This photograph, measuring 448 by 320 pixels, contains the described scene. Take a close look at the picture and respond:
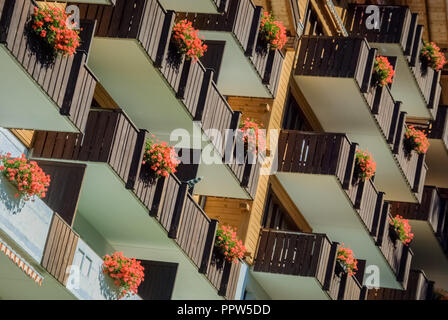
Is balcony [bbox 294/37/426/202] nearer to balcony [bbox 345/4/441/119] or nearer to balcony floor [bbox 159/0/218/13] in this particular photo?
balcony [bbox 345/4/441/119]

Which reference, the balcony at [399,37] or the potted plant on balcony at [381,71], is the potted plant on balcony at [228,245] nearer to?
the potted plant on balcony at [381,71]

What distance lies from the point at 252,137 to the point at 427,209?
1201 centimetres

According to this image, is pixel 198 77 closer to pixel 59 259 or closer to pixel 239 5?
pixel 239 5

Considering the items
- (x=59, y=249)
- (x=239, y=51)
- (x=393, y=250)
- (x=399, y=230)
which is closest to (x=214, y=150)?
(x=239, y=51)

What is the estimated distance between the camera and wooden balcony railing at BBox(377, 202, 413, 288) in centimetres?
2892

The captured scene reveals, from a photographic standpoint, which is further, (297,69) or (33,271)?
(297,69)

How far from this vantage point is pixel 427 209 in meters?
33.2

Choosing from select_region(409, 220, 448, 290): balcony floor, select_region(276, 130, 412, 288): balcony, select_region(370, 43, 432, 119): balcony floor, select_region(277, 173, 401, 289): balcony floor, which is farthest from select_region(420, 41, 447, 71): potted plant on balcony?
select_region(277, 173, 401, 289): balcony floor

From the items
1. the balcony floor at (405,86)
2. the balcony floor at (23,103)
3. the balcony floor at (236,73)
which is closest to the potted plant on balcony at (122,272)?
the balcony floor at (23,103)

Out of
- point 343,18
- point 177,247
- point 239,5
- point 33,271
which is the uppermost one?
point 343,18

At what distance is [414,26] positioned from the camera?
1201 inches

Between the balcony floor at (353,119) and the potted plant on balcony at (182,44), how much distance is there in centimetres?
668

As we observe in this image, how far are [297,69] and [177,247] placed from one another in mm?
7362
